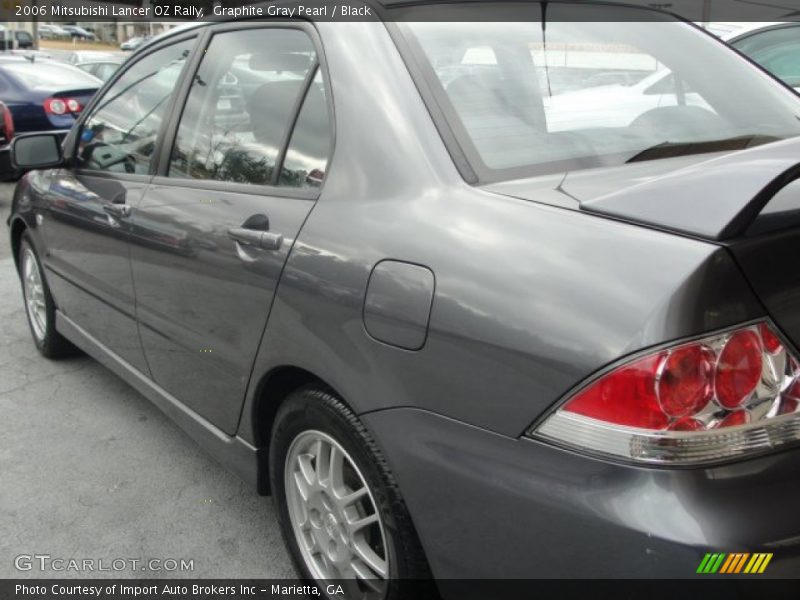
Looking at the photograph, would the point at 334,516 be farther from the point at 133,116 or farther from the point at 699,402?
the point at 133,116

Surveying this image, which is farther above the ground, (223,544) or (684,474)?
(684,474)

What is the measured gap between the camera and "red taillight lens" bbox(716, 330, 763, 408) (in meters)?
1.42

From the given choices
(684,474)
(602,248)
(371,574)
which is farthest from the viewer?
(371,574)

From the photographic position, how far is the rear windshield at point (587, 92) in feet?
6.64

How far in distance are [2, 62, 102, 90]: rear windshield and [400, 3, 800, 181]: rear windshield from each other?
9493mm

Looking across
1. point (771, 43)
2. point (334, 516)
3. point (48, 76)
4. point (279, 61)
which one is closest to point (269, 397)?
point (334, 516)

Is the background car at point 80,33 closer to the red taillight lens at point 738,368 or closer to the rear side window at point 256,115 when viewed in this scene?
the rear side window at point 256,115

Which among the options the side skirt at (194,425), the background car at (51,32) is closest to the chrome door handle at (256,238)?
the side skirt at (194,425)

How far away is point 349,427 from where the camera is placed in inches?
76.4

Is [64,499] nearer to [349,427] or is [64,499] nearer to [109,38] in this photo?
[349,427]

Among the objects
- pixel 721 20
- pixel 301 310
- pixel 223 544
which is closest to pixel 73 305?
pixel 223 544

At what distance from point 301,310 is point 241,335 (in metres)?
0.38

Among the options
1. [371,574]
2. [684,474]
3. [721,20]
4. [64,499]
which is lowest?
[64,499]

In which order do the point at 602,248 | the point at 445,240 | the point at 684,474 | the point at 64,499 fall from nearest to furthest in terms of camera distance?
the point at 684,474 → the point at 602,248 → the point at 445,240 → the point at 64,499
